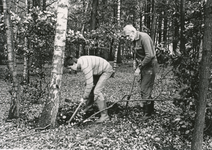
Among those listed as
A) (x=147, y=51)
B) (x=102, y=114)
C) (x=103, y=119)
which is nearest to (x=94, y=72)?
(x=102, y=114)

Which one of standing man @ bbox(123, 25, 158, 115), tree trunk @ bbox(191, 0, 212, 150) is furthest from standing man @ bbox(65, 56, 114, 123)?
tree trunk @ bbox(191, 0, 212, 150)

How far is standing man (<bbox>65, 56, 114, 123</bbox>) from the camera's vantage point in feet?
17.7

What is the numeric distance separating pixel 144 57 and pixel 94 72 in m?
1.25

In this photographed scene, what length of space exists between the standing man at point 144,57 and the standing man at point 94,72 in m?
0.83

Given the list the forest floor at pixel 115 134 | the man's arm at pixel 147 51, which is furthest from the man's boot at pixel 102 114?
the man's arm at pixel 147 51

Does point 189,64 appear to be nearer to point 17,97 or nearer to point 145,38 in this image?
point 145,38

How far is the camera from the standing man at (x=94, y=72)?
17.7ft

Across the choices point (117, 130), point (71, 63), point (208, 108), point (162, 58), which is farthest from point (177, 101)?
point (71, 63)

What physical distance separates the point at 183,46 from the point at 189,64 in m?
0.48

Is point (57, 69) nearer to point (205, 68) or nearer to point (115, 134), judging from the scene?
point (115, 134)

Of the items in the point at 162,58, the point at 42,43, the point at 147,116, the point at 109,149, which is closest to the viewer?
the point at 109,149

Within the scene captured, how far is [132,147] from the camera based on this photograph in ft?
15.0

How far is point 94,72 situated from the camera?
583cm

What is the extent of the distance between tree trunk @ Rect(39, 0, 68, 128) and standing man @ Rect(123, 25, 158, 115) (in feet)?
4.67
